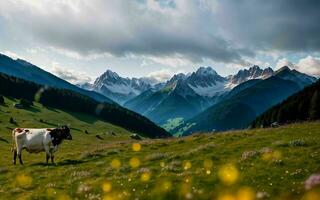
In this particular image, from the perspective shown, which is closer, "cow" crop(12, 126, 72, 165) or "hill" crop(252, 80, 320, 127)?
"cow" crop(12, 126, 72, 165)

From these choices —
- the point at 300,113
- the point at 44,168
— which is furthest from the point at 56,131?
the point at 300,113

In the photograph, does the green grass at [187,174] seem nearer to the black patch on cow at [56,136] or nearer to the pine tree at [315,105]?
the black patch on cow at [56,136]

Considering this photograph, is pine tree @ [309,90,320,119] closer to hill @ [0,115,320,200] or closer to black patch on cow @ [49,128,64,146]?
hill @ [0,115,320,200]

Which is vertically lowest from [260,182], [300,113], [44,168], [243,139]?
[44,168]

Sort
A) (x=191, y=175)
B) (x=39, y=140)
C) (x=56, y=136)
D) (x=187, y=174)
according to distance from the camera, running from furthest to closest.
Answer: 1. (x=56, y=136)
2. (x=39, y=140)
3. (x=187, y=174)
4. (x=191, y=175)

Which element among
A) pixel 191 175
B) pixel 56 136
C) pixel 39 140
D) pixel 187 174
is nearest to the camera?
pixel 191 175

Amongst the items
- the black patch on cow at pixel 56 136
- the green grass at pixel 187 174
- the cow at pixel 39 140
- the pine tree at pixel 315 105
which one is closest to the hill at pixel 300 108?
the pine tree at pixel 315 105

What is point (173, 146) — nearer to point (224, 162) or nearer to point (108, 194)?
point (224, 162)

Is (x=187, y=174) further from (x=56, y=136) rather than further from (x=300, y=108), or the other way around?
Answer: (x=300, y=108)

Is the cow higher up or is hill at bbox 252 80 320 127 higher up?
hill at bbox 252 80 320 127

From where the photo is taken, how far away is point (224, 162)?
83.2 feet

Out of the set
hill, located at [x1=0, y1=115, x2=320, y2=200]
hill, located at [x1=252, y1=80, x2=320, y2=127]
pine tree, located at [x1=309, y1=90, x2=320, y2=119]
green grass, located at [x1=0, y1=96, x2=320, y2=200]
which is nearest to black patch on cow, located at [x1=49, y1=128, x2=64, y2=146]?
green grass, located at [x1=0, y1=96, x2=320, y2=200]

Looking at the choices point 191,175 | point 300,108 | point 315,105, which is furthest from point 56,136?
point 300,108

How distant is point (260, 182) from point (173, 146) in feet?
65.8
